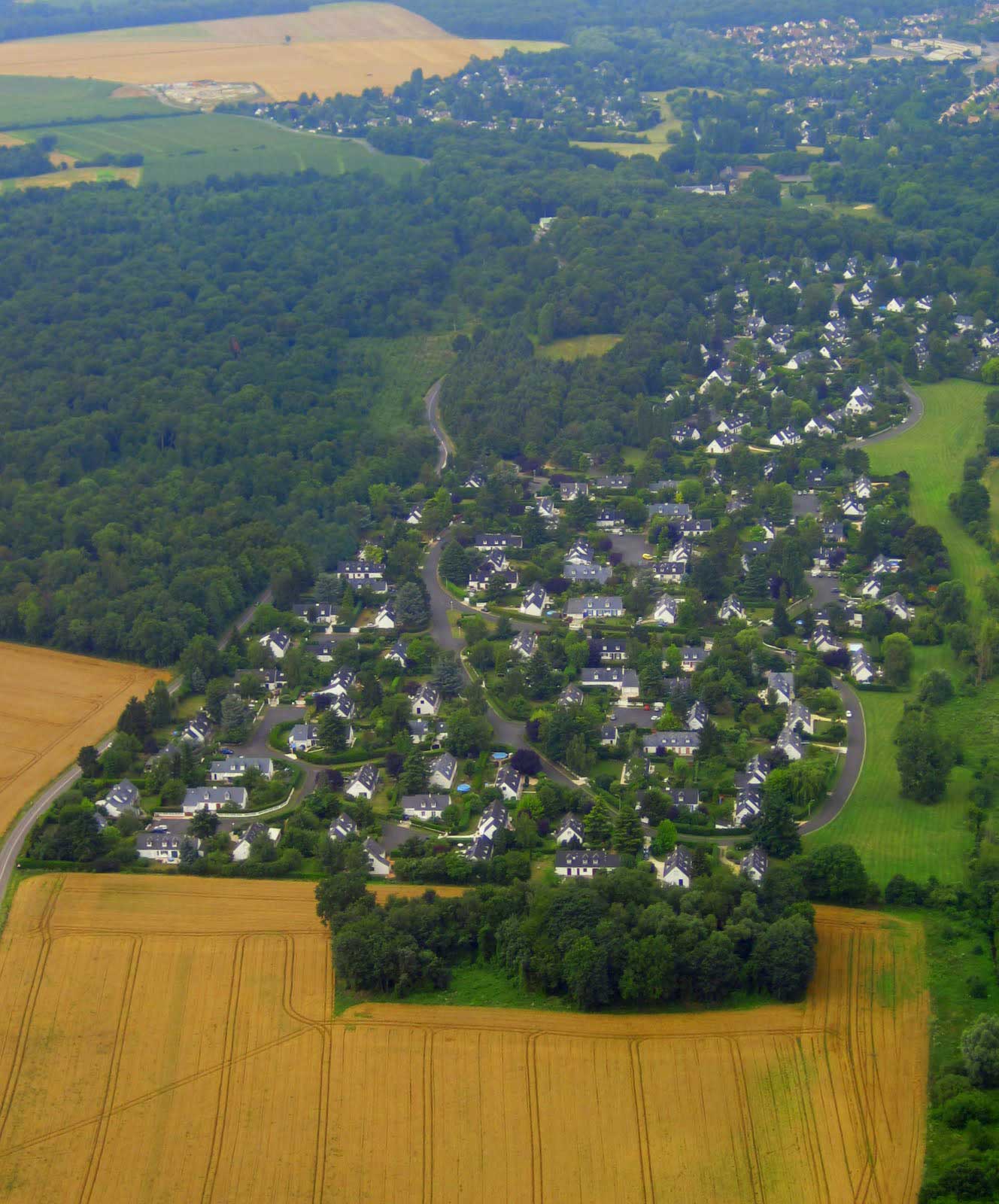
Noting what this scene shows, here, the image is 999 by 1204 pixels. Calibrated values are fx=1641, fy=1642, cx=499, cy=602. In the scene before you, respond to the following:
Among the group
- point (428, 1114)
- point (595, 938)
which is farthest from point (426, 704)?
point (428, 1114)

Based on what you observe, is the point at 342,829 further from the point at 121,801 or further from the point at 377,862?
the point at 121,801

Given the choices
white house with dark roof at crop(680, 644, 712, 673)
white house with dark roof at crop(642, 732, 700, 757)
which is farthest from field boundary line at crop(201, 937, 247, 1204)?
white house with dark roof at crop(680, 644, 712, 673)

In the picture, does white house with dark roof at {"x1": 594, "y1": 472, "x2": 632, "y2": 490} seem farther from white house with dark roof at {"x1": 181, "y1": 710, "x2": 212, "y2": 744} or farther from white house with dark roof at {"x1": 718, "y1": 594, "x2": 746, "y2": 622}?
white house with dark roof at {"x1": 181, "y1": 710, "x2": 212, "y2": 744}

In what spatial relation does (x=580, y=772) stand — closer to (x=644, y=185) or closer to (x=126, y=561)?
(x=126, y=561)

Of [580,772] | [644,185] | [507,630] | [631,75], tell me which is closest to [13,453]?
[507,630]

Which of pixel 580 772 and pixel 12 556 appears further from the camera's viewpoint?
pixel 12 556

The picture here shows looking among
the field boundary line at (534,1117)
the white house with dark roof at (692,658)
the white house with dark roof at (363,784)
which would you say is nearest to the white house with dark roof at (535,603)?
the white house with dark roof at (692,658)

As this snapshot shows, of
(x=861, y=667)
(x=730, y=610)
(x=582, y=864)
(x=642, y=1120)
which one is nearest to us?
(x=642, y=1120)

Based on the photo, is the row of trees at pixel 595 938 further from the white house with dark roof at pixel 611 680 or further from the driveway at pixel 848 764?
the white house with dark roof at pixel 611 680
